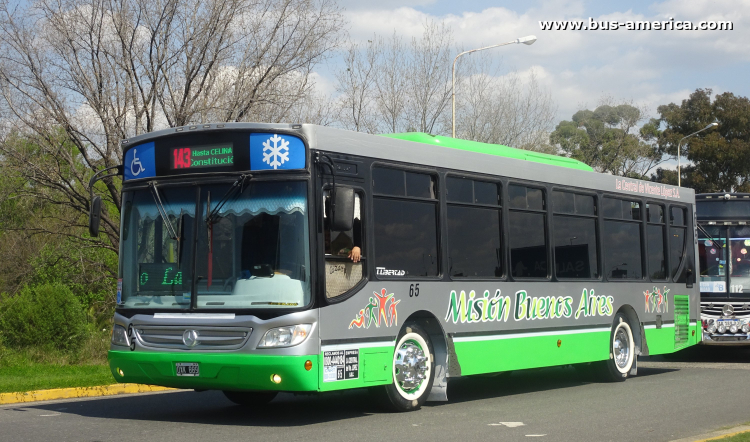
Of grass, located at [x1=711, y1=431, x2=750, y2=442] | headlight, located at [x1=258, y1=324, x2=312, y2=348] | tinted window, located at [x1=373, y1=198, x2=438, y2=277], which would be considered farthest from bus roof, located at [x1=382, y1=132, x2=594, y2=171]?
grass, located at [x1=711, y1=431, x2=750, y2=442]

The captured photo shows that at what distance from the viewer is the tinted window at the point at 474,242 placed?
11320 mm

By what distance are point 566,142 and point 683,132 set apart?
7.46m

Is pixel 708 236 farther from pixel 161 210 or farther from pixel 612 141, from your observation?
pixel 612 141

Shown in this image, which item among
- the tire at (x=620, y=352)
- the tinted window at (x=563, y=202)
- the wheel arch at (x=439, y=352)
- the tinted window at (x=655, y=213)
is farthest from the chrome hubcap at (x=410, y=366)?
the tinted window at (x=655, y=213)

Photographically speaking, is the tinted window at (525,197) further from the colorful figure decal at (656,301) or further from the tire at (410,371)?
the colorful figure decal at (656,301)

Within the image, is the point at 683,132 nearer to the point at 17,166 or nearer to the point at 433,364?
the point at 17,166

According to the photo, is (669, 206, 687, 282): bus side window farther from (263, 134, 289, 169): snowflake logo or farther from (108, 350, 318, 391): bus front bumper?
(108, 350, 318, 391): bus front bumper

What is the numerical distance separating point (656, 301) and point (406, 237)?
268 inches

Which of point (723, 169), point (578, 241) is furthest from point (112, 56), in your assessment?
point (723, 169)

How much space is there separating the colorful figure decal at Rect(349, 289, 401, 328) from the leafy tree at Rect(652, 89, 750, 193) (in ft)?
159

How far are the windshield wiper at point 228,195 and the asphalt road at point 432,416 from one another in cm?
211

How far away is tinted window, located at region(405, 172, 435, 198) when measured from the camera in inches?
424

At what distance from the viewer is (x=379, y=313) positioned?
32.8 feet

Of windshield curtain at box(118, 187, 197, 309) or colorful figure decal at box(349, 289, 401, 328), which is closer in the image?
windshield curtain at box(118, 187, 197, 309)
